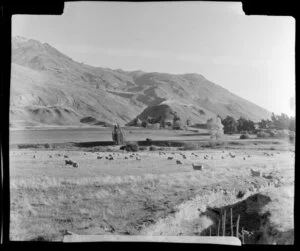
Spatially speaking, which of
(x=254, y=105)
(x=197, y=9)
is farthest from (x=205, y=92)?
(x=197, y=9)

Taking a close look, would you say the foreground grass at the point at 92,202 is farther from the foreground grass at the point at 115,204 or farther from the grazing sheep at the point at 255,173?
the grazing sheep at the point at 255,173

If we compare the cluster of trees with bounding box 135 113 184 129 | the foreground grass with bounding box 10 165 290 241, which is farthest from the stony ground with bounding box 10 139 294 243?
the cluster of trees with bounding box 135 113 184 129

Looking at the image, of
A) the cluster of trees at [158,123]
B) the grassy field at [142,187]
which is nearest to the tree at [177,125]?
the cluster of trees at [158,123]

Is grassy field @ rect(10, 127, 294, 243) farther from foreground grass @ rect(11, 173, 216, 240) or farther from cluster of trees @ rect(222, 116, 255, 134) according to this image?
cluster of trees @ rect(222, 116, 255, 134)

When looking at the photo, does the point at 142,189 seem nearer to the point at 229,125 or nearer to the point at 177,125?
the point at 177,125

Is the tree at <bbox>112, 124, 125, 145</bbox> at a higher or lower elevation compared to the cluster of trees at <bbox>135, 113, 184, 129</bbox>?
lower

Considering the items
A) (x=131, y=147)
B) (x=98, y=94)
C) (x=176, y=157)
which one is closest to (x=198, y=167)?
(x=176, y=157)
